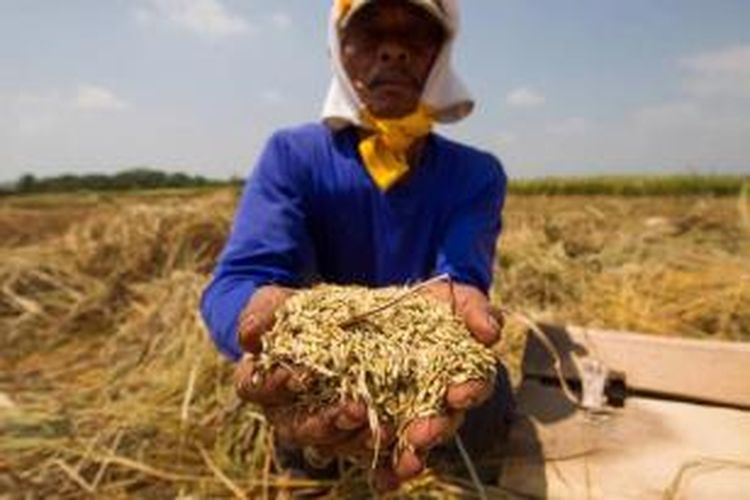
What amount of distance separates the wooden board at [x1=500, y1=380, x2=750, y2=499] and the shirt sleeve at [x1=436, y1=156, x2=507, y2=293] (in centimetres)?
44

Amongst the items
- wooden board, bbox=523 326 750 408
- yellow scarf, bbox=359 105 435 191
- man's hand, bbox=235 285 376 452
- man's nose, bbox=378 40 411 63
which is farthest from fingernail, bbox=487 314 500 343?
wooden board, bbox=523 326 750 408

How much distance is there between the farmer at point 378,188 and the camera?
8.11ft

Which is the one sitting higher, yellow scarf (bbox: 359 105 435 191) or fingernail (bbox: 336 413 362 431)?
yellow scarf (bbox: 359 105 435 191)

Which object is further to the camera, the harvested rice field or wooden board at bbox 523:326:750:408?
the harvested rice field

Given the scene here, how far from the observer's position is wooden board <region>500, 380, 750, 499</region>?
2.36 meters

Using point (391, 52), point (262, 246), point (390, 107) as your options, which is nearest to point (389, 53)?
point (391, 52)

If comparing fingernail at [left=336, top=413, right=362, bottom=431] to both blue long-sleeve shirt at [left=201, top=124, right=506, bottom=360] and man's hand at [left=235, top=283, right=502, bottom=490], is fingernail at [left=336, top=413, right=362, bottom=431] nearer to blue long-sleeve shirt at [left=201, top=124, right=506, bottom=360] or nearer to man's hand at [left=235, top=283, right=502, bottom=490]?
man's hand at [left=235, top=283, right=502, bottom=490]

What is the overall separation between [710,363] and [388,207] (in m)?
0.99

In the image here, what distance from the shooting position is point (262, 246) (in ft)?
7.95

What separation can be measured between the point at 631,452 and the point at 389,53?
3.95 feet

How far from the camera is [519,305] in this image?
4.36 metres

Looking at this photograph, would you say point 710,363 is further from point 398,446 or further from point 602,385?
point 398,446

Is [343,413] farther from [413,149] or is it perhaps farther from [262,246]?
[413,149]

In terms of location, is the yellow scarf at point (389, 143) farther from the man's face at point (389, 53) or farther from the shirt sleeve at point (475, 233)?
the shirt sleeve at point (475, 233)
